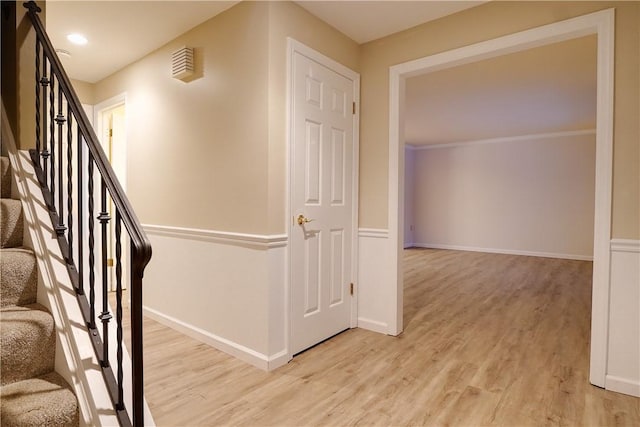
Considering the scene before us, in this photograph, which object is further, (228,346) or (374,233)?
(374,233)

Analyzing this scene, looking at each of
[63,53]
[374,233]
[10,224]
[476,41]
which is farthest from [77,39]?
[476,41]

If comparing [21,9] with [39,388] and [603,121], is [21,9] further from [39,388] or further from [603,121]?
[603,121]

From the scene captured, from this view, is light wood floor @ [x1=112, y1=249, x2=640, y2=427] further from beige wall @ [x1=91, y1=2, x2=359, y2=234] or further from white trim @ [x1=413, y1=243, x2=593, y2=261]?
white trim @ [x1=413, y1=243, x2=593, y2=261]

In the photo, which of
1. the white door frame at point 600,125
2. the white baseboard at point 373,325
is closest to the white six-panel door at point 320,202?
the white baseboard at point 373,325

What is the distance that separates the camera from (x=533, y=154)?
725 centimetres

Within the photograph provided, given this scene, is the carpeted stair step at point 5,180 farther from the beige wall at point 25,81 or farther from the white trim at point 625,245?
the white trim at point 625,245

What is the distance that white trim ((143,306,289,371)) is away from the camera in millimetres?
2361

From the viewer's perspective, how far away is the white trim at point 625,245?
2.02 metres

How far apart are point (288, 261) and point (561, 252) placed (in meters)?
6.77

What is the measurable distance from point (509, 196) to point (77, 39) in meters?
7.63

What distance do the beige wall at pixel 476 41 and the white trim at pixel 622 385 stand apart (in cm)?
83

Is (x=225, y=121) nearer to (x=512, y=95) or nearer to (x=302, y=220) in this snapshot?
(x=302, y=220)

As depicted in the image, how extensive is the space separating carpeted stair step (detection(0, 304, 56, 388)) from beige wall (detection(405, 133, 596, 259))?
26.3 feet

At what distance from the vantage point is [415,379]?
223cm
